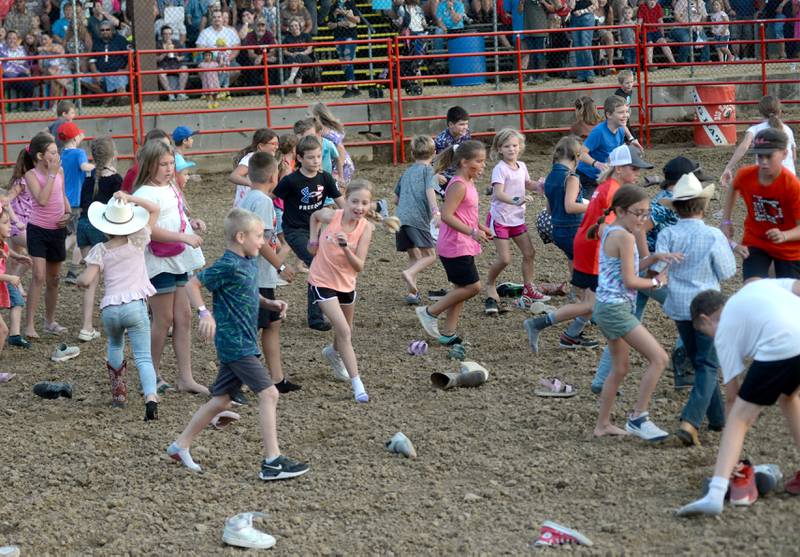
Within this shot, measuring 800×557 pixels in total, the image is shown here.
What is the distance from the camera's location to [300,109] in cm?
1875

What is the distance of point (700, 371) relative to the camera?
267 inches

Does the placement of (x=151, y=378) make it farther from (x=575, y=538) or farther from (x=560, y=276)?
(x=560, y=276)

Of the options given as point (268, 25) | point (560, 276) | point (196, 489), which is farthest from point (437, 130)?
point (196, 489)

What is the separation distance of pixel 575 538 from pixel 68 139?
695 cm

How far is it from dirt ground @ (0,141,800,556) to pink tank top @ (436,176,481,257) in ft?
2.57

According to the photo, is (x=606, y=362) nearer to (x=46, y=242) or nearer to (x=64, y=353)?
(x=64, y=353)

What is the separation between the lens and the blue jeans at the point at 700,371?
6.76m

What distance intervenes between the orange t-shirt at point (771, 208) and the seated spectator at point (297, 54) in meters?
12.6

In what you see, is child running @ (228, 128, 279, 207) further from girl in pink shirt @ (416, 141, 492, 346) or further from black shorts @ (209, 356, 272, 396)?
black shorts @ (209, 356, 272, 396)

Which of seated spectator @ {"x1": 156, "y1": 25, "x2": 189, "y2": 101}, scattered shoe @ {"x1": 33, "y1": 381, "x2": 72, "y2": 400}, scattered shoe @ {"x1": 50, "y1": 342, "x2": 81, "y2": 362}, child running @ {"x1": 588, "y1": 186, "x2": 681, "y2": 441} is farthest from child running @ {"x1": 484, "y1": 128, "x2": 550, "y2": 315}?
seated spectator @ {"x1": 156, "y1": 25, "x2": 189, "y2": 101}

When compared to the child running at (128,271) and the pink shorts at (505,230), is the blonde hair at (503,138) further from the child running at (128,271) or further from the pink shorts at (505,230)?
the child running at (128,271)

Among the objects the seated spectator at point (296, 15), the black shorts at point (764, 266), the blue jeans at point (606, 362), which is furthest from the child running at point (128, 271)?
the seated spectator at point (296, 15)

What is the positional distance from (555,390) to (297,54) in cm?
1303

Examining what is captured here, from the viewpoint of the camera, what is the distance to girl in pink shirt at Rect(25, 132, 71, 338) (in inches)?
386
